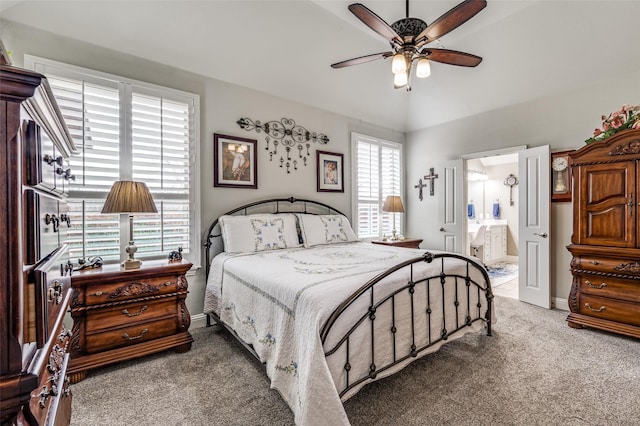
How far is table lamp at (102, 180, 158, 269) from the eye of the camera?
235cm

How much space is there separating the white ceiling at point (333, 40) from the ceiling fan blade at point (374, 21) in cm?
107

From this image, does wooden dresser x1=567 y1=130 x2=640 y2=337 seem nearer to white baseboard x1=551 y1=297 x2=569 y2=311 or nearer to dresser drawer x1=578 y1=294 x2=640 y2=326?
dresser drawer x1=578 y1=294 x2=640 y2=326

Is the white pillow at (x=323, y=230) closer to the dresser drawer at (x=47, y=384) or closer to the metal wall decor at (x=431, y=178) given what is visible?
the metal wall decor at (x=431, y=178)

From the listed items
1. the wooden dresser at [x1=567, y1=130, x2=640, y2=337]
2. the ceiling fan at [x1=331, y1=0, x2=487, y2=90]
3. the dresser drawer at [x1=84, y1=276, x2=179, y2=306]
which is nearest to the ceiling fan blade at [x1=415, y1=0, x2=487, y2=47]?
the ceiling fan at [x1=331, y1=0, x2=487, y2=90]

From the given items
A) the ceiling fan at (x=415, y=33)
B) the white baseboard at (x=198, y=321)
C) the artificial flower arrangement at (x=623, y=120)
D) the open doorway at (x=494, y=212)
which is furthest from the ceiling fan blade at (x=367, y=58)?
the open doorway at (x=494, y=212)

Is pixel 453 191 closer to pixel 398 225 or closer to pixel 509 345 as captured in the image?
pixel 398 225

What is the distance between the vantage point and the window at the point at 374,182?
482 cm

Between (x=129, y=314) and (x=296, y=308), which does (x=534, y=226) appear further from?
(x=129, y=314)

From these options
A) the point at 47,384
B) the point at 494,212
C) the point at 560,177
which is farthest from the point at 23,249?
the point at 494,212

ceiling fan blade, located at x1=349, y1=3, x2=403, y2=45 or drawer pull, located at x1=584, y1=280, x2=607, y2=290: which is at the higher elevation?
ceiling fan blade, located at x1=349, y1=3, x2=403, y2=45

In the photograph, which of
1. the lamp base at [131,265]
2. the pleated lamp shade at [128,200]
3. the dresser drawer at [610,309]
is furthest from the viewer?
the dresser drawer at [610,309]

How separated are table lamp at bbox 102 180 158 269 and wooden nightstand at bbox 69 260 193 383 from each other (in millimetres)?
191

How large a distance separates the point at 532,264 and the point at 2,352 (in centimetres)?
485

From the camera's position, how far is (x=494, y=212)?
289 inches
